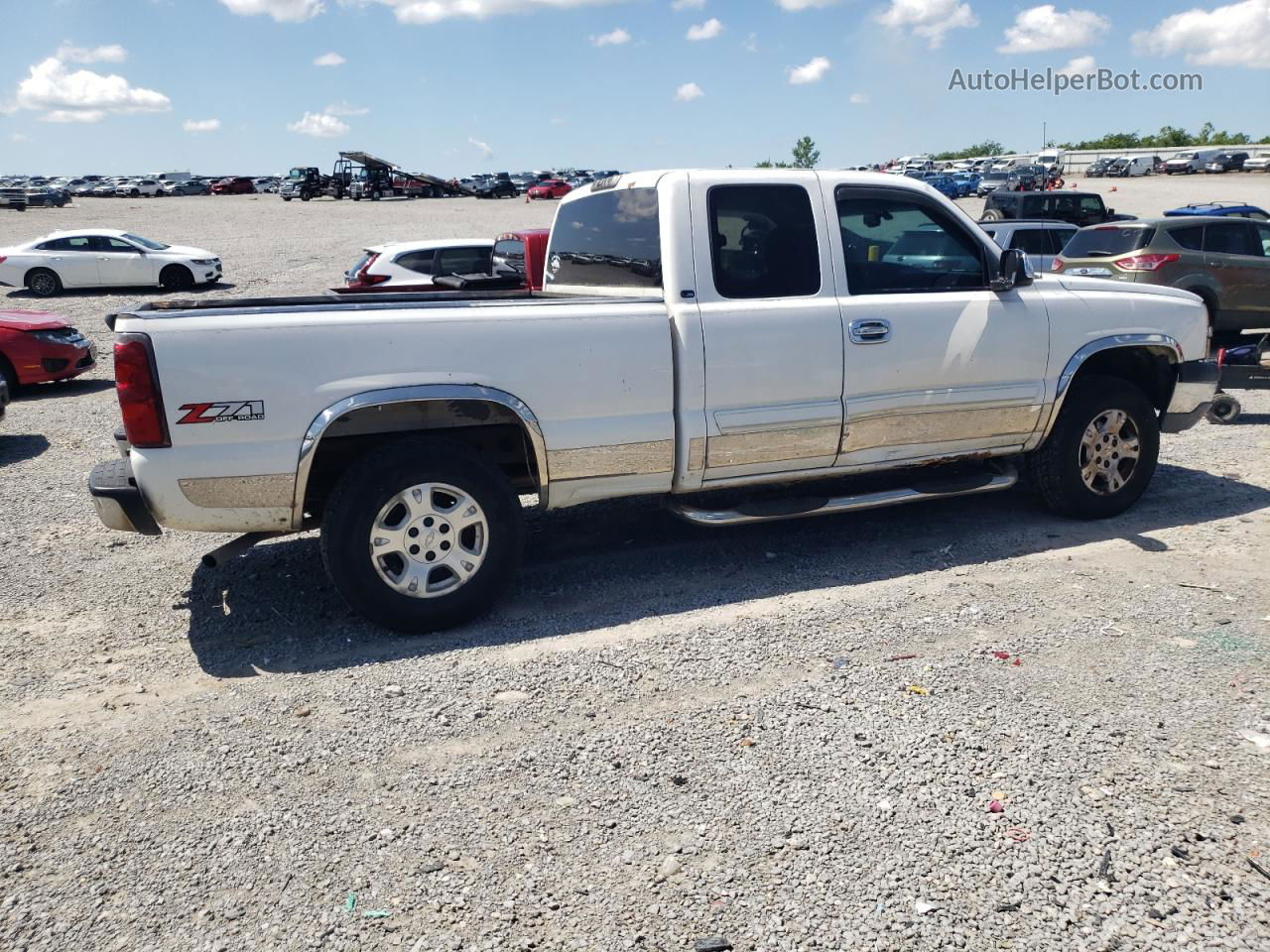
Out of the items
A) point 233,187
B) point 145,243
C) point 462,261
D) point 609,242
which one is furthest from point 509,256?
point 233,187

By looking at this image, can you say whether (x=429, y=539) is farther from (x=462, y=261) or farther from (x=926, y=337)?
(x=462, y=261)

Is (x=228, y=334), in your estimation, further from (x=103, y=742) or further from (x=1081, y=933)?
(x=1081, y=933)

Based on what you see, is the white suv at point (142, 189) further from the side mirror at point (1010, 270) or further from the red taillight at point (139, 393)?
the side mirror at point (1010, 270)

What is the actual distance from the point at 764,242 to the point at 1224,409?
5654mm

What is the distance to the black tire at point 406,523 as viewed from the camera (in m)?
4.46

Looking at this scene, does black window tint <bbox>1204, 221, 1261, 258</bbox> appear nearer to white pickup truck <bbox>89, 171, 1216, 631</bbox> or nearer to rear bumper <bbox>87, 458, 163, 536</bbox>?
white pickup truck <bbox>89, 171, 1216, 631</bbox>

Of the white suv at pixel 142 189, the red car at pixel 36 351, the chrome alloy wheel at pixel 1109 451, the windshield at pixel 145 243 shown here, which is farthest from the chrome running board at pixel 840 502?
the white suv at pixel 142 189

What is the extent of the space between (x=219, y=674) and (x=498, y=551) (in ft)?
4.22

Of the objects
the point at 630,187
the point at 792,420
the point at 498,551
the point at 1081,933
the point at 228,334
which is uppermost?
the point at 630,187

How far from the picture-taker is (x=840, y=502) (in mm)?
5340

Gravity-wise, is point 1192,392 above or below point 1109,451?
above

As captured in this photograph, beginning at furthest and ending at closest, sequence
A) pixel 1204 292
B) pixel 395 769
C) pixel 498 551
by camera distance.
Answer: pixel 1204 292, pixel 498 551, pixel 395 769

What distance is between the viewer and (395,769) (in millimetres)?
3561

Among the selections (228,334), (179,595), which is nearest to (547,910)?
(228,334)
